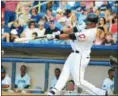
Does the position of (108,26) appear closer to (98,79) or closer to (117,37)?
(117,37)

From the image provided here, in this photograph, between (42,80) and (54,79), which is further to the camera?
(42,80)

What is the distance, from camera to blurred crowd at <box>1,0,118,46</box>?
26.9 ft

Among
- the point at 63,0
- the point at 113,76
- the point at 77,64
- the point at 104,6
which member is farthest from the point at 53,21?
the point at 77,64

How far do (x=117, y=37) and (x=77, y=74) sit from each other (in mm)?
2648

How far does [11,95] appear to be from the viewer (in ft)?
22.1

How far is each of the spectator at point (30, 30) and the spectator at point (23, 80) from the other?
731mm

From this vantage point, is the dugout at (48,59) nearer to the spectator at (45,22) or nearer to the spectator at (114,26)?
the spectator at (114,26)

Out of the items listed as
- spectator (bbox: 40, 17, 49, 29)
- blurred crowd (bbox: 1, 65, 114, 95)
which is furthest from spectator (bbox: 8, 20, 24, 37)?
blurred crowd (bbox: 1, 65, 114, 95)

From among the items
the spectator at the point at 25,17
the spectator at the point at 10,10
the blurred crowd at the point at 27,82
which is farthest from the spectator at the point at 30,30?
the blurred crowd at the point at 27,82

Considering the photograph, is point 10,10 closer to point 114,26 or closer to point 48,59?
point 48,59

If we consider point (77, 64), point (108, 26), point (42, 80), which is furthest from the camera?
point (42, 80)

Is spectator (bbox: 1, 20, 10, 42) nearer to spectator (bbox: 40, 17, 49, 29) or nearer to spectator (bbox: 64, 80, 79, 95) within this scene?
spectator (bbox: 40, 17, 49, 29)

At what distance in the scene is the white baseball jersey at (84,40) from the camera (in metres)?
5.47

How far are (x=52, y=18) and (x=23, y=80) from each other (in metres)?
1.60
